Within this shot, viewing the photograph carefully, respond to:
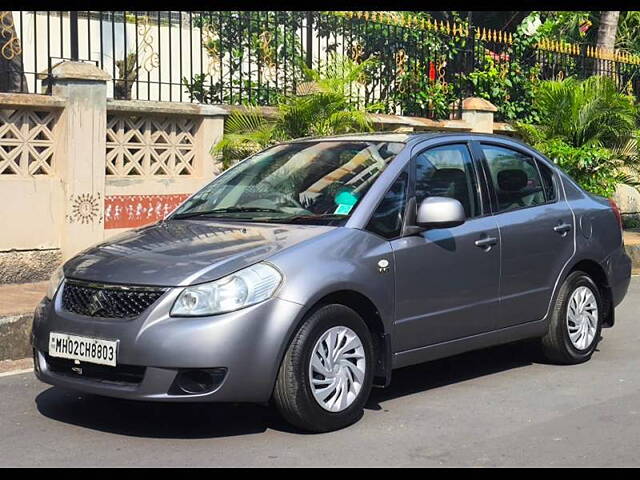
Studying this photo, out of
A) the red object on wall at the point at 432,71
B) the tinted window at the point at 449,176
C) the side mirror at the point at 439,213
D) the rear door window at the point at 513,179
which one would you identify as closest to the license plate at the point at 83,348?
the side mirror at the point at 439,213

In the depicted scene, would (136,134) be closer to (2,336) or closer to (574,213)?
(2,336)

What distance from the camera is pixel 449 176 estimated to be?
7047 millimetres

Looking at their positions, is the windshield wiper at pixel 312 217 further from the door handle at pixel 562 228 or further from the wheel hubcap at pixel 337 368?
the door handle at pixel 562 228

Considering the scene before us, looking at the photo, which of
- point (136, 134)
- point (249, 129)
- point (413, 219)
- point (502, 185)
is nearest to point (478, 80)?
point (249, 129)

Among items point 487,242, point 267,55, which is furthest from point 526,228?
point 267,55

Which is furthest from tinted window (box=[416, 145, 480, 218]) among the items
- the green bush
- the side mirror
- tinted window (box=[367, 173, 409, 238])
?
the green bush

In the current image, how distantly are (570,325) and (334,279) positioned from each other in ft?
8.29

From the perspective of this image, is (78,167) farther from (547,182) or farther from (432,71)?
(432,71)

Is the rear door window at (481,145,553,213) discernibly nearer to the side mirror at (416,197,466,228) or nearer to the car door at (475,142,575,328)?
the car door at (475,142,575,328)

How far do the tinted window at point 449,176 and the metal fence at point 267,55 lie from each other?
5003 millimetres

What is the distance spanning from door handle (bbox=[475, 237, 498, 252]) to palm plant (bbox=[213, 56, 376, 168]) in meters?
4.81

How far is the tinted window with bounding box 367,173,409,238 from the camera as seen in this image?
6.39 m

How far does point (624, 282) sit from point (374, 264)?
286 centimetres

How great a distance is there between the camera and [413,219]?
655cm
